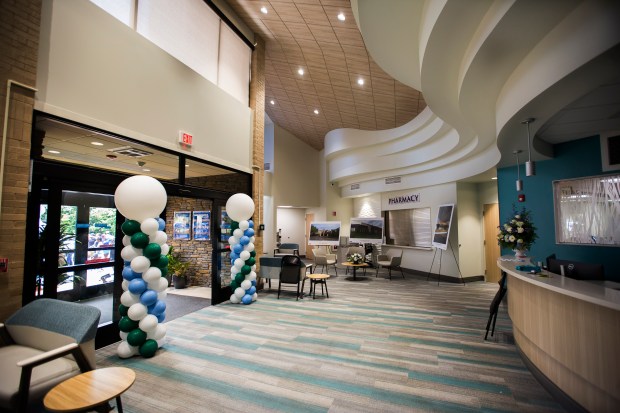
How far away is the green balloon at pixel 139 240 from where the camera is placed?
3.59m

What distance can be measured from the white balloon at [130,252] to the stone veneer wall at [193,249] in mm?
3657

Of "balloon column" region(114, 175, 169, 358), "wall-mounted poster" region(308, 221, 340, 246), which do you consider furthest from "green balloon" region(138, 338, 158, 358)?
"wall-mounted poster" region(308, 221, 340, 246)

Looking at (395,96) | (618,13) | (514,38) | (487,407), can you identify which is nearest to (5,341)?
(487,407)

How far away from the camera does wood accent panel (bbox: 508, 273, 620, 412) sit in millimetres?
2158

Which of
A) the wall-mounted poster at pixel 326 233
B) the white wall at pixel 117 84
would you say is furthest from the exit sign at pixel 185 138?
the wall-mounted poster at pixel 326 233

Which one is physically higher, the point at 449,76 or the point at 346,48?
the point at 346,48

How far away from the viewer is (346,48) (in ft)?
20.8

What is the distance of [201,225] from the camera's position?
288 inches

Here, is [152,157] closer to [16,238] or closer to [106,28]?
[106,28]

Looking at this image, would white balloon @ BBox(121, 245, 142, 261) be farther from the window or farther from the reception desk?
the window

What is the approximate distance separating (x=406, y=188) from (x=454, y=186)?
1.87 metres

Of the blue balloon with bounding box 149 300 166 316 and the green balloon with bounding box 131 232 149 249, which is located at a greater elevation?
the green balloon with bounding box 131 232 149 249

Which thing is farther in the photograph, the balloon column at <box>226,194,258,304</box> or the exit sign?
the balloon column at <box>226,194,258,304</box>

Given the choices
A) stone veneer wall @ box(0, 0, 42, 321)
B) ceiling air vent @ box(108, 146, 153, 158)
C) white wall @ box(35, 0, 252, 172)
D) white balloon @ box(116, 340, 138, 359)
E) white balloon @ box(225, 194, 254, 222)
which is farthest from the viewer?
white balloon @ box(225, 194, 254, 222)
